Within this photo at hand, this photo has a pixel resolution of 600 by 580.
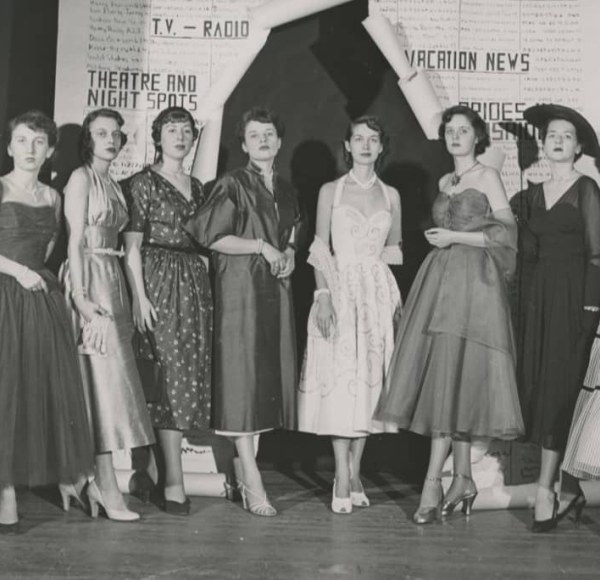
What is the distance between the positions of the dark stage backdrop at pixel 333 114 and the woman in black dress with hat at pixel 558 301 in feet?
2.85

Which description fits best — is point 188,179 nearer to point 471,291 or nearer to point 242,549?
point 471,291

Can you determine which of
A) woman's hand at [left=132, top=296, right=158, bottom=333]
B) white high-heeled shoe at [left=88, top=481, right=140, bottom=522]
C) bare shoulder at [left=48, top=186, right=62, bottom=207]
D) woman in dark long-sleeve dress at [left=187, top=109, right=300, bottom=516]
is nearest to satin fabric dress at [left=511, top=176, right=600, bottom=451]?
woman in dark long-sleeve dress at [left=187, top=109, right=300, bottom=516]

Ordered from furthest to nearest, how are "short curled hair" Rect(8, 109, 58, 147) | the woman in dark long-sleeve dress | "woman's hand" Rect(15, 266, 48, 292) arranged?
the woman in dark long-sleeve dress, "short curled hair" Rect(8, 109, 58, 147), "woman's hand" Rect(15, 266, 48, 292)

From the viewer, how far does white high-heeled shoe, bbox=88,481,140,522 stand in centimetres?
386

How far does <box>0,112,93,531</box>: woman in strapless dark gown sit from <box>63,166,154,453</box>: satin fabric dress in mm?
87

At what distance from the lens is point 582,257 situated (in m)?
4.10

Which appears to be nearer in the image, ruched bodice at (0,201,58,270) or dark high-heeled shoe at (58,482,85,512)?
ruched bodice at (0,201,58,270)

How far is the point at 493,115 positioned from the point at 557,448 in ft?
6.05

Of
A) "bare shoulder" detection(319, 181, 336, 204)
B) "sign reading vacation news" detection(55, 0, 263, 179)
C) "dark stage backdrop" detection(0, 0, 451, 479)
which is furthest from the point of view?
"dark stage backdrop" detection(0, 0, 451, 479)

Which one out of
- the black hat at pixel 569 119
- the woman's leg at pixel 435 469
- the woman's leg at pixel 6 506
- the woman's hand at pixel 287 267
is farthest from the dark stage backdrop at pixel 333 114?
the woman's leg at pixel 6 506

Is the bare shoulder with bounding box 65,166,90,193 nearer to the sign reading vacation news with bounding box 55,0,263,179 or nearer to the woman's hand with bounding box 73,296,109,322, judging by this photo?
the woman's hand with bounding box 73,296,109,322

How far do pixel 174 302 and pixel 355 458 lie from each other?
3.59 feet

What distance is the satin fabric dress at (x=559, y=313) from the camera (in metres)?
3.99

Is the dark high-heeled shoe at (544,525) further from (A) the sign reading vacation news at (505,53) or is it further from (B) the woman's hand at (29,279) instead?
Result: (B) the woman's hand at (29,279)
